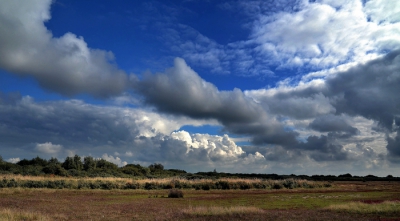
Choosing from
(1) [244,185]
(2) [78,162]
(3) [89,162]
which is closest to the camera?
(1) [244,185]

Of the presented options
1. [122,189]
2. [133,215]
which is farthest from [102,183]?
[133,215]

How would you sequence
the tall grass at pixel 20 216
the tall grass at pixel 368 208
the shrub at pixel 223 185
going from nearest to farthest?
the tall grass at pixel 20 216
the tall grass at pixel 368 208
the shrub at pixel 223 185

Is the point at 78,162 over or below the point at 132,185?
over

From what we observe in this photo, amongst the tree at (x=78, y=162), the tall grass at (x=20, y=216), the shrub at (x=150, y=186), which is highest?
the tree at (x=78, y=162)

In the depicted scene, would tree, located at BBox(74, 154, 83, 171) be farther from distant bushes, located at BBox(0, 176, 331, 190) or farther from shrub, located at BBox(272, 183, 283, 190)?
shrub, located at BBox(272, 183, 283, 190)

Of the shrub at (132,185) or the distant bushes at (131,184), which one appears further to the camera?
the shrub at (132,185)

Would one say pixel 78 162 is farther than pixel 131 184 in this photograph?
Yes

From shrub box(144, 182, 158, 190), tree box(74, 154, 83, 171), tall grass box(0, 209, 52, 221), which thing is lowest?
shrub box(144, 182, 158, 190)

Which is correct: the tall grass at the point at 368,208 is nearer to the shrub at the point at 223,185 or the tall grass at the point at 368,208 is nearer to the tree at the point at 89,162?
the shrub at the point at 223,185

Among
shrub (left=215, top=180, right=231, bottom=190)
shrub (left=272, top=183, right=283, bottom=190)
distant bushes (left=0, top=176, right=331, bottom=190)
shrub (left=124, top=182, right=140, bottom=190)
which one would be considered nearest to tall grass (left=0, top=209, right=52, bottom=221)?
distant bushes (left=0, top=176, right=331, bottom=190)

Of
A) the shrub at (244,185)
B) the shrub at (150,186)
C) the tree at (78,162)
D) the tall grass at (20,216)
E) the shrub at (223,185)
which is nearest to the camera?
the tall grass at (20,216)

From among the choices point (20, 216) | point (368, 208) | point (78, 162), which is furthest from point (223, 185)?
point (78, 162)

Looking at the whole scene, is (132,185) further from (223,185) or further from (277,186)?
(277,186)

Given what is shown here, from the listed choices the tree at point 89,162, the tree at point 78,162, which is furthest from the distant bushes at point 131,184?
the tree at point 89,162
